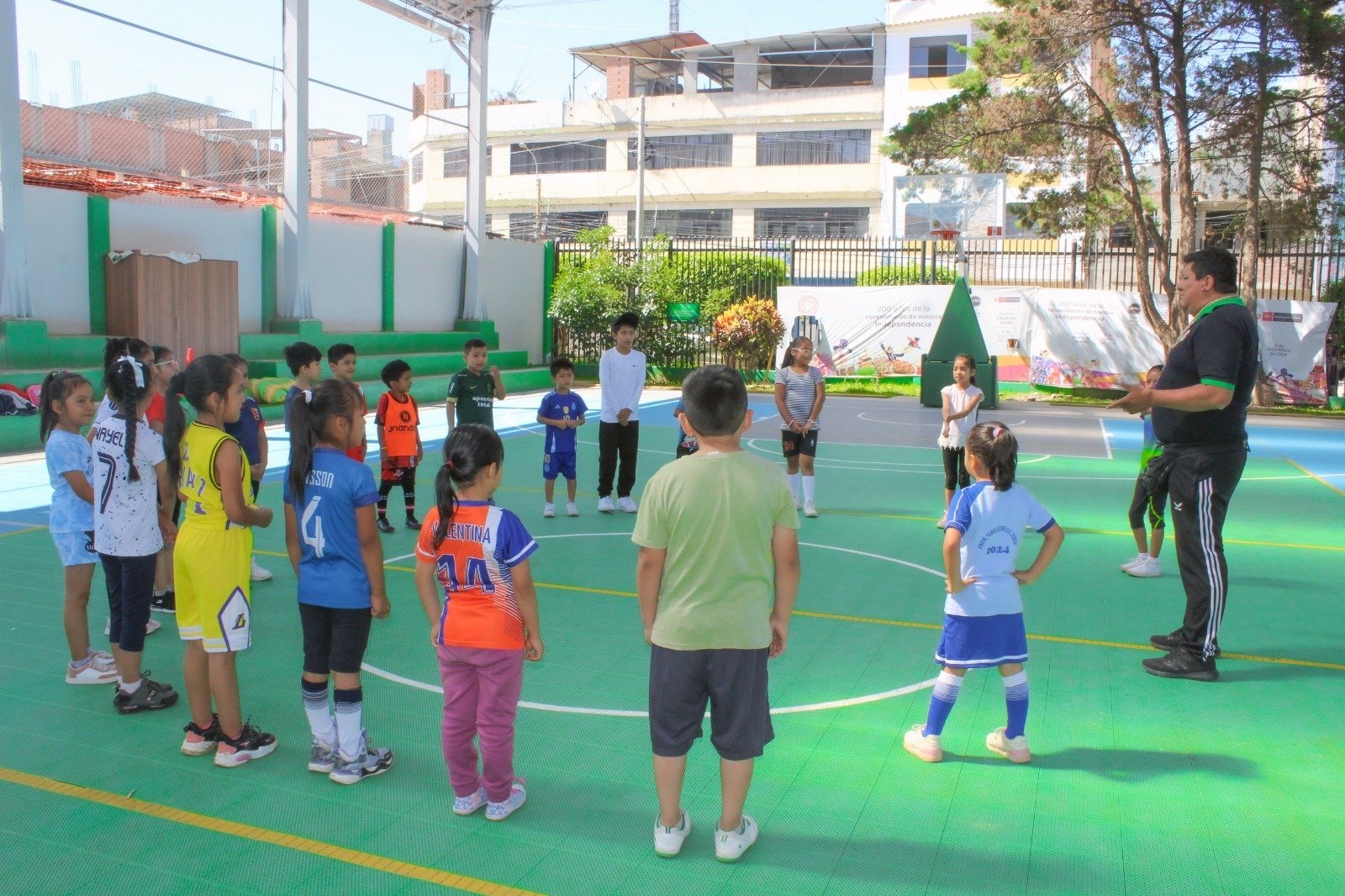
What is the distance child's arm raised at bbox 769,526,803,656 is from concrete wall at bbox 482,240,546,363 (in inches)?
897

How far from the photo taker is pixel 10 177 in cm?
1405

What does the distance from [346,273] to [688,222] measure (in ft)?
89.8

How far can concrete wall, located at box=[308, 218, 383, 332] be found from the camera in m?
20.7

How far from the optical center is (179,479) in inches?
178

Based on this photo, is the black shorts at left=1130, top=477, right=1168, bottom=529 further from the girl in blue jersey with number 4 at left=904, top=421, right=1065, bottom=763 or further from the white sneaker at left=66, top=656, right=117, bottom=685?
the white sneaker at left=66, top=656, right=117, bottom=685

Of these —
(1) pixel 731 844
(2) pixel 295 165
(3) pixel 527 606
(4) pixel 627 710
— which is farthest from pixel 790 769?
(2) pixel 295 165

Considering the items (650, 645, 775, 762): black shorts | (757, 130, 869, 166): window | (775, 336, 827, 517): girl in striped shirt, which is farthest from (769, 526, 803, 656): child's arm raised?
(757, 130, 869, 166): window

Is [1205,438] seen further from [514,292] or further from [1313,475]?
[514,292]

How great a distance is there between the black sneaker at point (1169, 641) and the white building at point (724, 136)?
36.4 m

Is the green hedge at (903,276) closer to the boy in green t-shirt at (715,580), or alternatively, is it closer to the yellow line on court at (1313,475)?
the yellow line on court at (1313,475)

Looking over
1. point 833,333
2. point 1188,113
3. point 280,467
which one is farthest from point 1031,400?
point 280,467

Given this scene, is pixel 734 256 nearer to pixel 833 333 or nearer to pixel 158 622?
pixel 833 333

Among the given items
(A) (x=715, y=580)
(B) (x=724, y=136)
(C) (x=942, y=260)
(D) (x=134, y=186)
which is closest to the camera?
(A) (x=715, y=580)

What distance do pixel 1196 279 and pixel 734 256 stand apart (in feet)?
72.0
